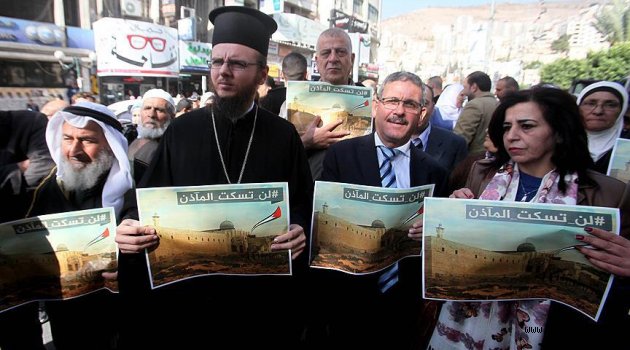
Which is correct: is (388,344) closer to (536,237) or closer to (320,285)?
(320,285)

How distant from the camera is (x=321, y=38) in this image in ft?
9.84

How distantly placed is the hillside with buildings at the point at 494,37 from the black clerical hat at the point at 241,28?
5576cm

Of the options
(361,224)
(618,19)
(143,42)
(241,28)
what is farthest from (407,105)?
(618,19)

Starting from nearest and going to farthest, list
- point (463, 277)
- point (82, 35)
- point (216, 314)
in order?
point (463, 277)
point (216, 314)
point (82, 35)

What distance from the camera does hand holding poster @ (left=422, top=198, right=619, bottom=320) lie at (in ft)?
4.73

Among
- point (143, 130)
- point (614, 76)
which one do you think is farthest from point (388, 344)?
point (614, 76)

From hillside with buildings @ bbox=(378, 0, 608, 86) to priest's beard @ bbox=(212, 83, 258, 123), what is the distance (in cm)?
5595

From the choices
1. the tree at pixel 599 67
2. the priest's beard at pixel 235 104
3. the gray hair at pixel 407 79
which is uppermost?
the tree at pixel 599 67

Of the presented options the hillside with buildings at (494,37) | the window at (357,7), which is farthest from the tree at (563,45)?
the window at (357,7)

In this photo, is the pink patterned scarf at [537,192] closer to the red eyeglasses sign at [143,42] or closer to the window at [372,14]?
the red eyeglasses sign at [143,42]

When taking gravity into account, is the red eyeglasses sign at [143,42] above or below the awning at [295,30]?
below

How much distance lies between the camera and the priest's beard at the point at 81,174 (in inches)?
79.7

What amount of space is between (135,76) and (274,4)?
13914 millimetres

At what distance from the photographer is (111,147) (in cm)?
212
